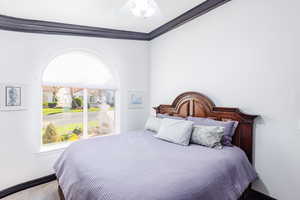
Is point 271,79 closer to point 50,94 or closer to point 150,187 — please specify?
point 150,187

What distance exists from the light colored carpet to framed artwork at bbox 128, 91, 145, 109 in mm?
1883

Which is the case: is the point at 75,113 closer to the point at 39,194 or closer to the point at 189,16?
the point at 39,194

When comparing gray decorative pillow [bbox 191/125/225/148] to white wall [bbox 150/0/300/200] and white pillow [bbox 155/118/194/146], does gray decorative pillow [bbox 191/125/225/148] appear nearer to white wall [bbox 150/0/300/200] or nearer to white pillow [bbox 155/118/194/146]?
white pillow [bbox 155/118/194/146]

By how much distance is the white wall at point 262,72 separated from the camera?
183cm

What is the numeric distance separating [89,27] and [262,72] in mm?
2746

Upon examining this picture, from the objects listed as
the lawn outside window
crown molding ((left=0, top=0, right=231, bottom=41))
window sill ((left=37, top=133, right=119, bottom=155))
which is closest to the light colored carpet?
window sill ((left=37, top=133, right=119, bottom=155))

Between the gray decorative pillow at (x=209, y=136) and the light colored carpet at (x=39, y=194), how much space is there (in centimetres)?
202

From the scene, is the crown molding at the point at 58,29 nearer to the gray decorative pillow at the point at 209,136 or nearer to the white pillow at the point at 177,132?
the white pillow at the point at 177,132

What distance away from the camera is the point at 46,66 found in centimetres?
278

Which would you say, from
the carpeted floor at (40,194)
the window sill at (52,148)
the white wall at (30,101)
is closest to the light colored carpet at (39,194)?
the carpeted floor at (40,194)

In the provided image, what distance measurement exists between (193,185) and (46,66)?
107 inches

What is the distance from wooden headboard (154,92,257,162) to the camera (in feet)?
7.00

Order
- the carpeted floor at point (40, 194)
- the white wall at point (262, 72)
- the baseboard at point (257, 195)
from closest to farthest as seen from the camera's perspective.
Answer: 1. the white wall at point (262, 72)
2. the baseboard at point (257, 195)
3. the carpeted floor at point (40, 194)

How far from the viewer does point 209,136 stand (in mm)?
2139
